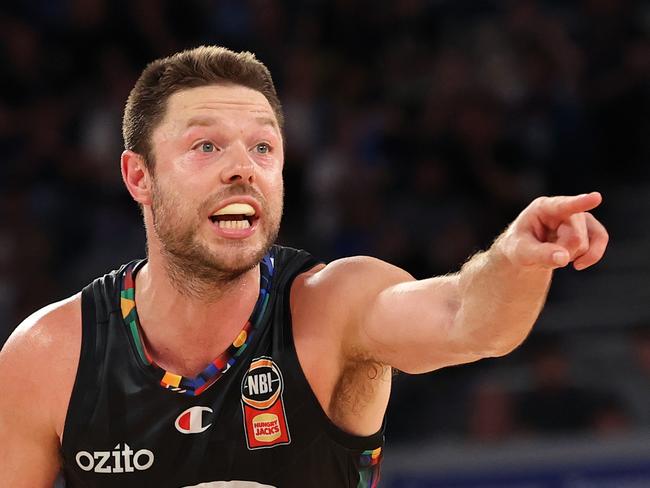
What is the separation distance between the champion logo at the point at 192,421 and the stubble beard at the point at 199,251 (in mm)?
374

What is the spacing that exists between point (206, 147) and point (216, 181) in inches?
5.4

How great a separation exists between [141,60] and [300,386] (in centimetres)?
643

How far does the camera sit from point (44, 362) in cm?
359

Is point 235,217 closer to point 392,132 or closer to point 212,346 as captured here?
point 212,346

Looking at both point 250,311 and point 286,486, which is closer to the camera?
point 286,486

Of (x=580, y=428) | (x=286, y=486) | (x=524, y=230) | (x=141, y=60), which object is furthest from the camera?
(x=141, y=60)

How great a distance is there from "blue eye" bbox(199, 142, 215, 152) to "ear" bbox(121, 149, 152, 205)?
10.1 inches

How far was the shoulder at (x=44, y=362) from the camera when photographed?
3541 mm

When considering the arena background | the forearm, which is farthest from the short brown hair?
the arena background

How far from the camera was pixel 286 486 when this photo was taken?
342 centimetres

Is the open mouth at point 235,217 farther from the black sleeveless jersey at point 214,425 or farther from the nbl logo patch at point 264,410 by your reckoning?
the nbl logo patch at point 264,410

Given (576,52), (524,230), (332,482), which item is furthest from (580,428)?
(524,230)

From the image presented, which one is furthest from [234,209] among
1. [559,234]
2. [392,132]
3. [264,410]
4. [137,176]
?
[392,132]

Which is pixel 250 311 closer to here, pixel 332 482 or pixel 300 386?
pixel 300 386
